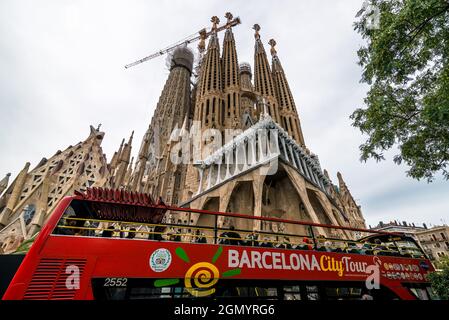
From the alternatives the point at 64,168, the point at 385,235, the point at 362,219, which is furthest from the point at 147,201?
the point at 362,219

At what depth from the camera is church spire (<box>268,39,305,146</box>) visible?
32.0 m

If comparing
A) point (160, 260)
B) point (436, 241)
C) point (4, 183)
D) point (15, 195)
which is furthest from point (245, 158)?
point (436, 241)

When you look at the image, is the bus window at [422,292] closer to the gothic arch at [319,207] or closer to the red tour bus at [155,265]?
the red tour bus at [155,265]

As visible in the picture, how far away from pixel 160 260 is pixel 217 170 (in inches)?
700

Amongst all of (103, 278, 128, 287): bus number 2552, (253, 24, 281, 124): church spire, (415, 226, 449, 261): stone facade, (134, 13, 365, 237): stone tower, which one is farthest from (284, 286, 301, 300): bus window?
(415, 226, 449, 261): stone facade

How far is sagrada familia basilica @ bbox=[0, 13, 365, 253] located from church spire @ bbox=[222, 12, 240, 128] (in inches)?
6.9

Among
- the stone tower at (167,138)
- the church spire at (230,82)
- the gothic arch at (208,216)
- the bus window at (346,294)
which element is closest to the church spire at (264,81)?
the church spire at (230,82)

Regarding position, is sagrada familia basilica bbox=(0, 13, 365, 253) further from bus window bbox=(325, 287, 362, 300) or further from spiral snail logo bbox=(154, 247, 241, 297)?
spiral snail logo bbox=(154, 247, 241, 297)

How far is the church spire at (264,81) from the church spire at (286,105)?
4.60 ft

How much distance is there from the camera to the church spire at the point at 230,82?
31.1 metres

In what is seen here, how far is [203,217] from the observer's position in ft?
65.4

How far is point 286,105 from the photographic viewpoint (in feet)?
116

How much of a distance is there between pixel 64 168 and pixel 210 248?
22.8 metres
